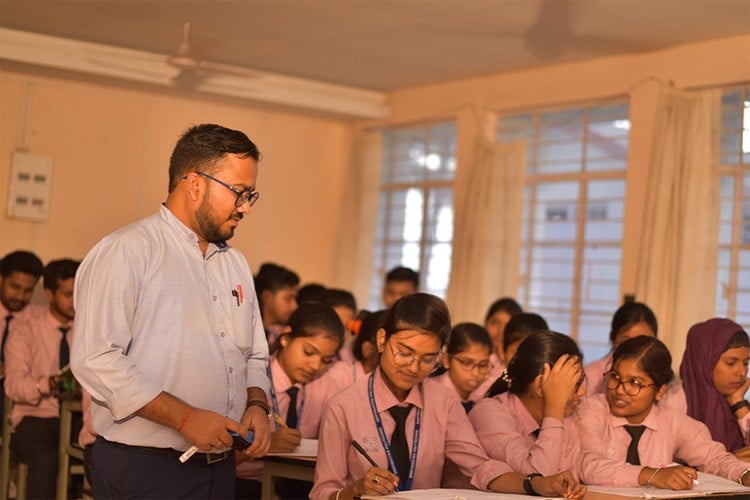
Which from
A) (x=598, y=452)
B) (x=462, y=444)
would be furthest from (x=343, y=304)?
(x=462, y=444)

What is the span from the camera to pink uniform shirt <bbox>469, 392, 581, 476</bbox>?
3.54 metres

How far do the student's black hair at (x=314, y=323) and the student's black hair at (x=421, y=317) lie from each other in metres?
1.20

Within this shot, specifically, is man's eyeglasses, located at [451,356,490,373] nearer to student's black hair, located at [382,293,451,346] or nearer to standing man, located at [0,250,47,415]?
student's black hair, located at [382,293,451,346]

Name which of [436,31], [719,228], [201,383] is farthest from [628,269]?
[201,383]

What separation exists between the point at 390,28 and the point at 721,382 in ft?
12.5

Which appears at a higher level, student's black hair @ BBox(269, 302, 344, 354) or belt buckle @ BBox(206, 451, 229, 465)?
student's black hair @ BBox(269, 302, 344, 354)

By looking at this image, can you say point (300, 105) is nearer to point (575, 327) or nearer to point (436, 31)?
point (436, 31)

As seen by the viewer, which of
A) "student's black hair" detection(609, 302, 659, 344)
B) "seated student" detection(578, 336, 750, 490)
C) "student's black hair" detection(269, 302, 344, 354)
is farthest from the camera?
"student's black hair" detection(609, 302, 659, 344)

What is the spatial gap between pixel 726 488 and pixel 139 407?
2.04 meters

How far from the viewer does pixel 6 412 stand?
608 centimetres

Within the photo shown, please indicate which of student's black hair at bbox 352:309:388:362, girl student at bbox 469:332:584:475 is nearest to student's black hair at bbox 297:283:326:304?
student's black hair at bbox 352:309:388:362

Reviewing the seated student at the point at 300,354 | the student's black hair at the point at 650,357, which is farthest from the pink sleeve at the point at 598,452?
the seated student at the point at 300,354

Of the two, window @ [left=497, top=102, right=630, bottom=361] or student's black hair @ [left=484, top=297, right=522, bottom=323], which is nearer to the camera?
student's black hair @ [left=484, top=297, right=522, bottom=323]

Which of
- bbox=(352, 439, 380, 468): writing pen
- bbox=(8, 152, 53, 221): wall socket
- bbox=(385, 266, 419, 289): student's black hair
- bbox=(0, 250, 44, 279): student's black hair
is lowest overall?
bbox=(352, 439, 380, 468): writing pen
